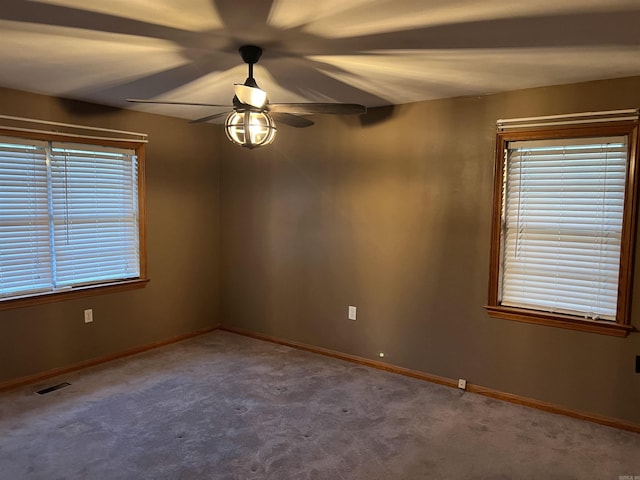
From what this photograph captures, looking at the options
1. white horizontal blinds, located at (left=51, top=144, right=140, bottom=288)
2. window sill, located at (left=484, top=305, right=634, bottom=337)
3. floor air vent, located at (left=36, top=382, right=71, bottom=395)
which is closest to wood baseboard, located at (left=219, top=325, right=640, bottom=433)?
window sill, located at (left=484, top=305, right=634, bottom=337)

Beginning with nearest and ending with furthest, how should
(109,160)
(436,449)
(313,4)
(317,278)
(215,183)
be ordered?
(313,4), (436,449), (109,160), (317,278), (215,183)

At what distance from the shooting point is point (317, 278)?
432 cm

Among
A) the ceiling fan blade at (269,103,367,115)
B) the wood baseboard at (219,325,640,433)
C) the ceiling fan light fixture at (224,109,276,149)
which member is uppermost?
the ceiling fan blade at (269,103,367,115)

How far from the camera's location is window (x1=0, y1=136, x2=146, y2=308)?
3.43 metres

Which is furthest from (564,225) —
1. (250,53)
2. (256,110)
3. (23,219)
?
(23,219)

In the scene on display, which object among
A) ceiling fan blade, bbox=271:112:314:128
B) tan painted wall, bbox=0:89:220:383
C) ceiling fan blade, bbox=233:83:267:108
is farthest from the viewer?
tan painted wall, bbox=0:89:220:383

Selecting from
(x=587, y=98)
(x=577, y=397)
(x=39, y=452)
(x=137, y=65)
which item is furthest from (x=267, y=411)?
(x=587, y=98)

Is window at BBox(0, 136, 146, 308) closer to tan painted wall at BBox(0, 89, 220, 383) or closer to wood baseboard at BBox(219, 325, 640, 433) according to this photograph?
tan painted wall at BBox(0, 89, 220, 383)

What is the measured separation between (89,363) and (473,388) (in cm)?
316

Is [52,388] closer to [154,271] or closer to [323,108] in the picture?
[154,271]

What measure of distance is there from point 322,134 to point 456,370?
2314mm

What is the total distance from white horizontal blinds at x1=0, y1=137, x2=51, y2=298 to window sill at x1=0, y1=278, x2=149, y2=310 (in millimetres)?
59

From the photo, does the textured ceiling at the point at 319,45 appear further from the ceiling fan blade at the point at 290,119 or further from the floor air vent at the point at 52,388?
the floor air vent at the point at 52,388

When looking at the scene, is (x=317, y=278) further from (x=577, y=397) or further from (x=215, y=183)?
(x=577, y=397)
